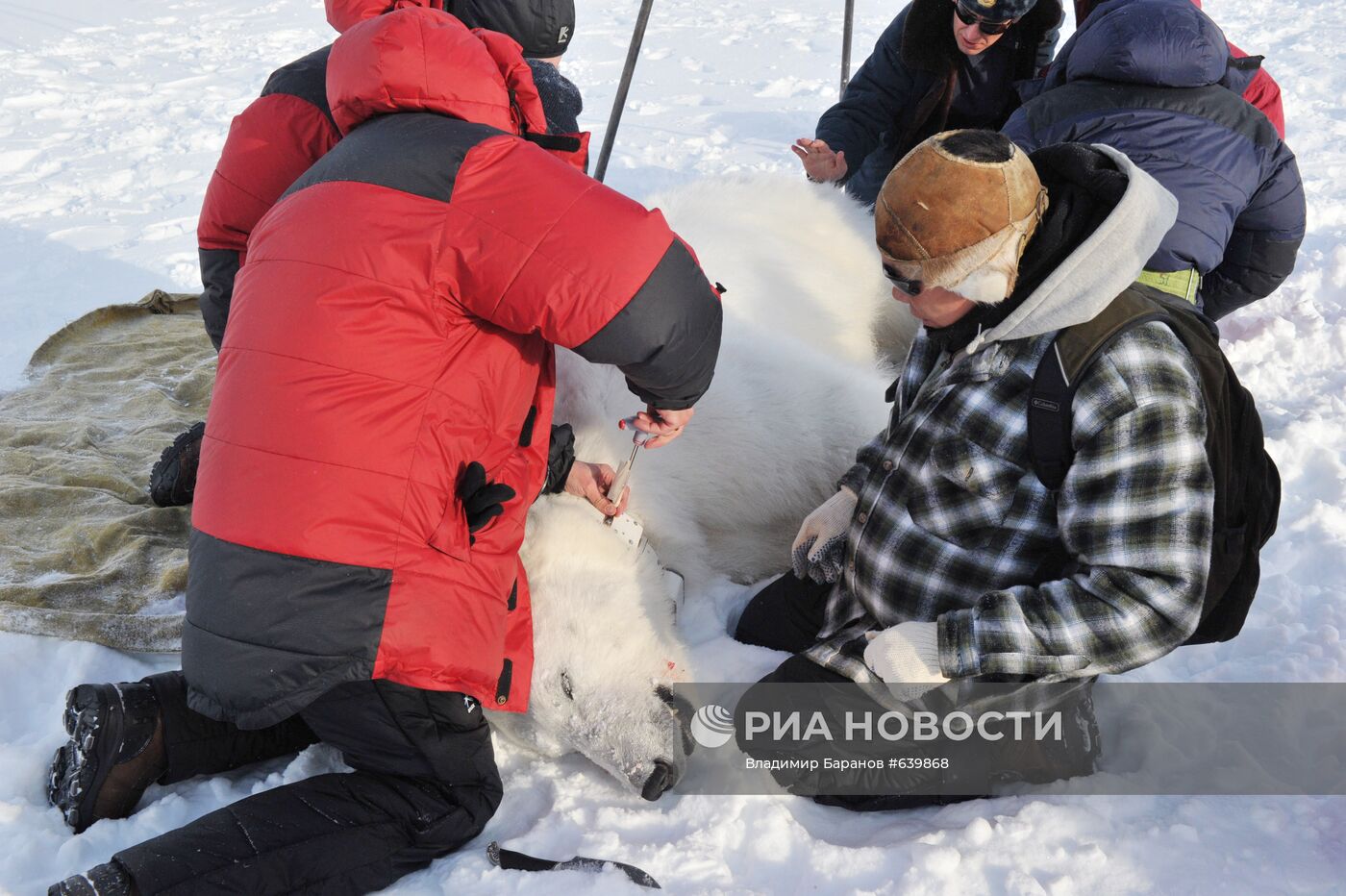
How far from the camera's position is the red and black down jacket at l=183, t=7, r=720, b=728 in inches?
70.4

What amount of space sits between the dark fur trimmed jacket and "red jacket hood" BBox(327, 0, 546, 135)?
2.51 m

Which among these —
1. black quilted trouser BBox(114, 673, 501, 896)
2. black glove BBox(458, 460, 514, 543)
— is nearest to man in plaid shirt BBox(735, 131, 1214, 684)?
black glove BBox(458, 460, 514, 543)

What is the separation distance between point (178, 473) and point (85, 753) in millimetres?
1317

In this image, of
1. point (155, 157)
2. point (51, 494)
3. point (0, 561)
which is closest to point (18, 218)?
point (155, 157)

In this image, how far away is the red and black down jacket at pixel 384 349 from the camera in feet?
5.87

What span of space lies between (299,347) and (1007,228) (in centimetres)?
132

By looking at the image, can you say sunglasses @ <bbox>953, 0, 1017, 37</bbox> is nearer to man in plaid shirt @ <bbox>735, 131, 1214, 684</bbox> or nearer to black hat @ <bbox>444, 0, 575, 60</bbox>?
black hat @ <bbox>444, 0, 575, 60</bbox>

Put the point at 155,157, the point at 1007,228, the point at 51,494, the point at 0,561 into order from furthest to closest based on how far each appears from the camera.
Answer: the point at 155,157 → the point at 51,494 → the point at 0,561 → the point at 1007,228

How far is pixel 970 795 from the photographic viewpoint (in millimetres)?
2092

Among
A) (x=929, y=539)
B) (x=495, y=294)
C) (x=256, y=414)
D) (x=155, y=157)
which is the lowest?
(x=155, y=157)

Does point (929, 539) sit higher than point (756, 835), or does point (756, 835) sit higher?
point (929, 539)

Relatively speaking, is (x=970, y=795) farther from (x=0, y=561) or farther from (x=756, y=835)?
(x=0, y=561)

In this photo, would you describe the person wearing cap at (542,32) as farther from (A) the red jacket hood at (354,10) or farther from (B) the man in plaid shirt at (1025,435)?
(B) the man in plaid shirt at (1025,435)

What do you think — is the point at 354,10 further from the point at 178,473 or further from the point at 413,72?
the point at 178,473
